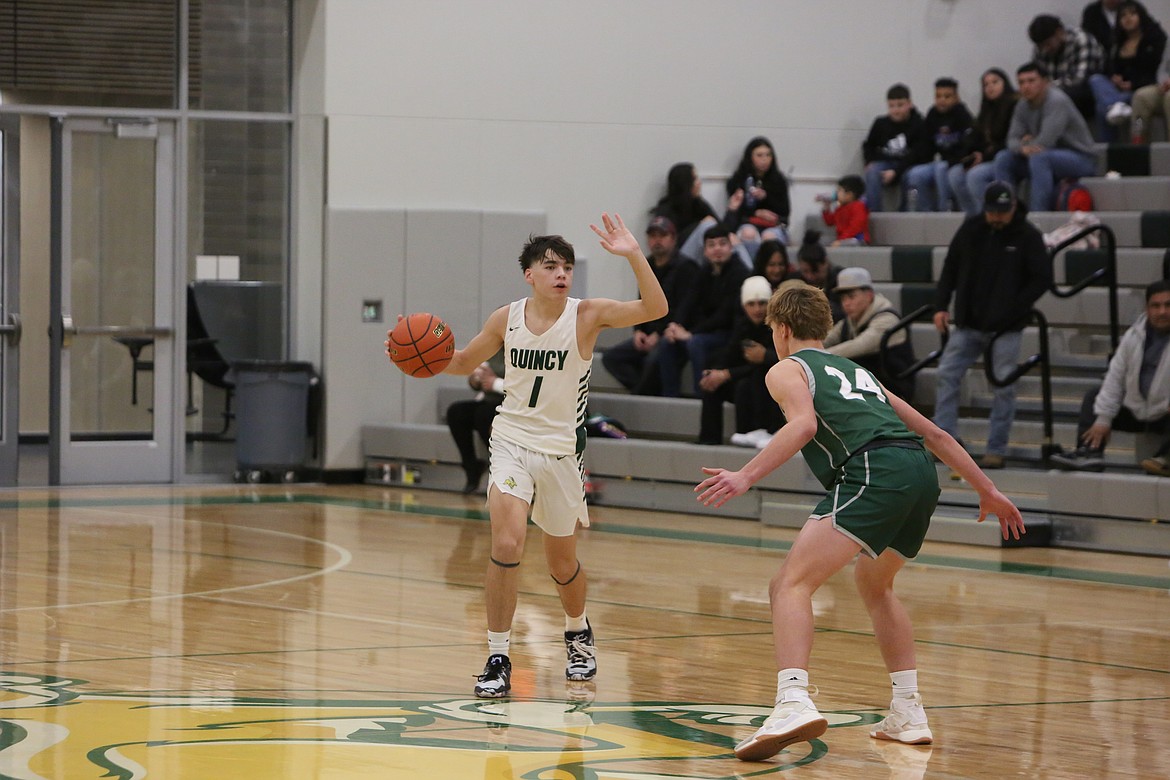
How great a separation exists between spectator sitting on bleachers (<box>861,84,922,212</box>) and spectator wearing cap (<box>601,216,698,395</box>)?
96.5 inches

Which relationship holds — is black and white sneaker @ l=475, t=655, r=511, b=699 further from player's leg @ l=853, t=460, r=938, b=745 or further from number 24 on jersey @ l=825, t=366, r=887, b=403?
number 24 on jersey @ l=825, t=366, r=887, b=403

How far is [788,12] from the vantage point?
15.2 meters

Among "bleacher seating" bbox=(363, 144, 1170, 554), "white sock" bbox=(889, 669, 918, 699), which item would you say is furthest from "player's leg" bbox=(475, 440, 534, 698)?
"bleacher seating" bbox=(363, 144, 1170, 554)

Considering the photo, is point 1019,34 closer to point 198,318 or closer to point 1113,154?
point 1113,154

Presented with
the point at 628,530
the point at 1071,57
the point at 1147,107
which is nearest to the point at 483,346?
the point at 628,530

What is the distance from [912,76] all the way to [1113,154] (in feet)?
8.19

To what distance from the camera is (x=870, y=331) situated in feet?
36.8

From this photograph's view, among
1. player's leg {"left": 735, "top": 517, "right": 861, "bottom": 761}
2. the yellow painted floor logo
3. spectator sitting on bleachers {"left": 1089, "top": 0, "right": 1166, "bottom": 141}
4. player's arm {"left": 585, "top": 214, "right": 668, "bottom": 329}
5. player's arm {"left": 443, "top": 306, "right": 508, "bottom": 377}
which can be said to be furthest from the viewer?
spectator sitting on bleachers {"left": 1089, "top": 0, "right": 1166, "bottom": 141}

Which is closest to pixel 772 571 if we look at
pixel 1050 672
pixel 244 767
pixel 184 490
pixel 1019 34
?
pixel 1050 672

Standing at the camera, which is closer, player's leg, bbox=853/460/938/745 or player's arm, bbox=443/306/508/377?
player's leg, bbox=853/460/938/745

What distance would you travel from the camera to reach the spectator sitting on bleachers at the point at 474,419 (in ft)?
41.7

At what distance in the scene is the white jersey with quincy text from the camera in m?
5.93

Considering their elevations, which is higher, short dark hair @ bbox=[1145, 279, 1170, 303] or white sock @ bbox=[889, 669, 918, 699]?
short dark hair @ bbox=[1145, 279, 1170, 303]

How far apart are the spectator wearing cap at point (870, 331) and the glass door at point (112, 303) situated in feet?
A: 18.8
